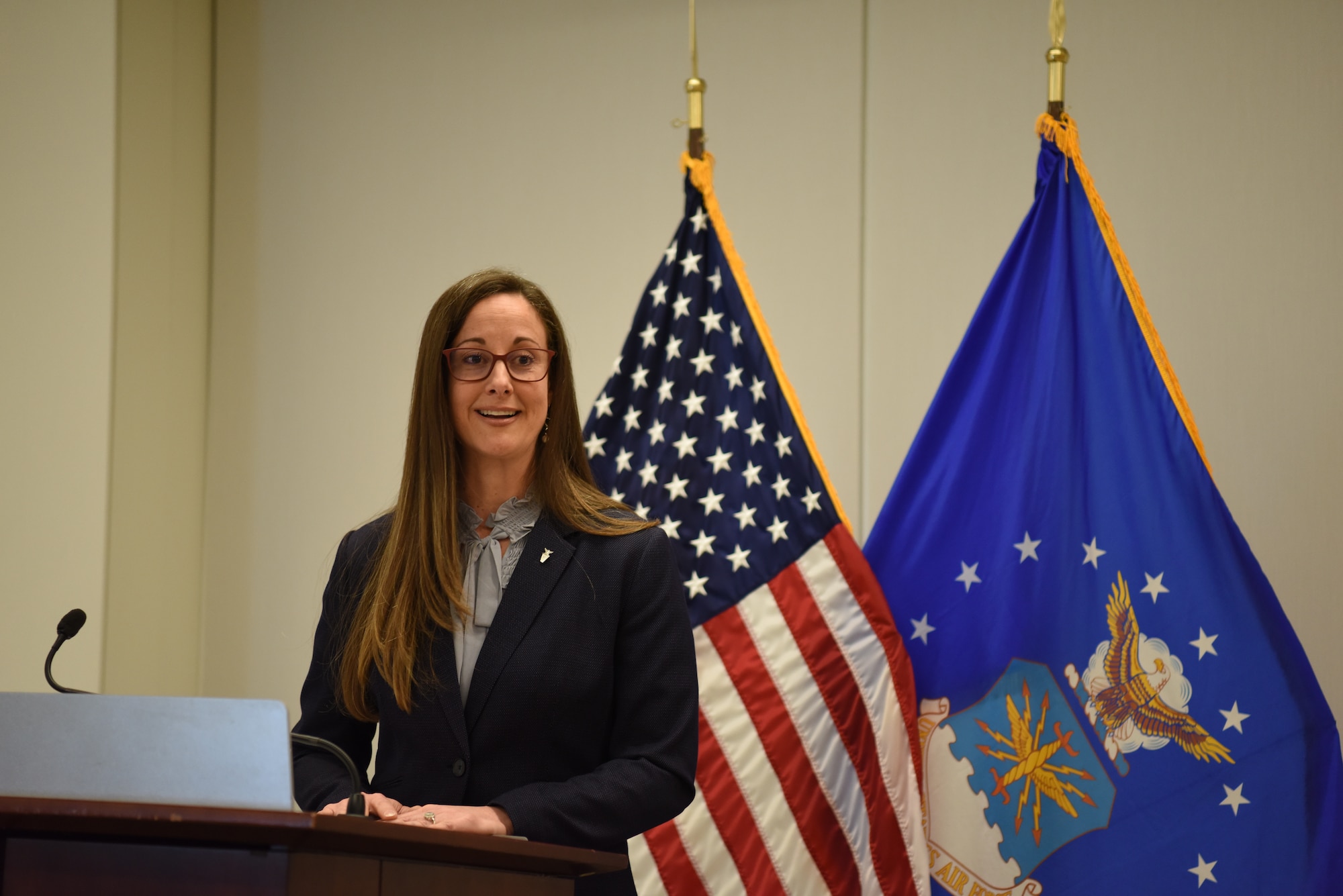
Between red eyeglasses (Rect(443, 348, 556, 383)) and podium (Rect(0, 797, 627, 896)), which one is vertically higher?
red eyeglasses (Rect(443, 348, 556, 383))

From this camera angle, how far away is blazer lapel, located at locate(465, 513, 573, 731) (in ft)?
4.81

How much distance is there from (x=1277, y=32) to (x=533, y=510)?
7.09 ft

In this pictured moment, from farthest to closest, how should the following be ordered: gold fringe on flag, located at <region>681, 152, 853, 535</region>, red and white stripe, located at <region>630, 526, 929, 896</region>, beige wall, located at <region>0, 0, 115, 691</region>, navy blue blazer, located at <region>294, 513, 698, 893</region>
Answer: beige wall, located at <region>0, 0, 115, 691</region>, gold fringe on flag, located at <region>681, 152, 853, 535</region>, red and white stripe, located at <region>630, 526, 929, 896</region>, navy blue blazer, located at <region>294, 513, 698, 893</region>

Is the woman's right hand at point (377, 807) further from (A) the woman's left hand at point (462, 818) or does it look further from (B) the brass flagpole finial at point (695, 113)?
(B) the brass flagpole finial at point (695, 113)

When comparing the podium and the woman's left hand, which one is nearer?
the podium

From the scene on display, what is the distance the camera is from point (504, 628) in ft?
4.90

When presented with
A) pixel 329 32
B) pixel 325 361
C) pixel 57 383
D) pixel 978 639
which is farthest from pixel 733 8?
pixel 57 383

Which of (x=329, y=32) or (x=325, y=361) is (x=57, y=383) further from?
(x=329, y=32)

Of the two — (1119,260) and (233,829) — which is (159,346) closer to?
(1119,260)

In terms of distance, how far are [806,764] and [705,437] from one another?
2.40 feet

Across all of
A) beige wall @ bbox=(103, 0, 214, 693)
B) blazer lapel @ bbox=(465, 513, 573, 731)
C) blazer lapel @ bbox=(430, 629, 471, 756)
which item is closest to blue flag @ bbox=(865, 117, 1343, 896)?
blazer lapel @ bbox=(465, 513, 573, 731)

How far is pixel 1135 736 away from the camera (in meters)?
2.22

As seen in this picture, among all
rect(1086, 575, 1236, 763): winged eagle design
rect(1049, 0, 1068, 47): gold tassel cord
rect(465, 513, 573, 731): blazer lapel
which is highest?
rect(1049, 0, 1068, 47): gold tassel cord

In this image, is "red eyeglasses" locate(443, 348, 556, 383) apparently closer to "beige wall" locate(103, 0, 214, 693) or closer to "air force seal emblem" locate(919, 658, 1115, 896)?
"air force seal emblem" locate(919, 658, 1115, 896)
